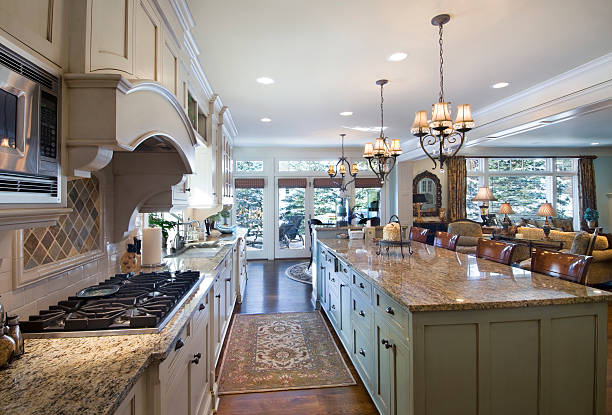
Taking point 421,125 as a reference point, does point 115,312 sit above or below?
below

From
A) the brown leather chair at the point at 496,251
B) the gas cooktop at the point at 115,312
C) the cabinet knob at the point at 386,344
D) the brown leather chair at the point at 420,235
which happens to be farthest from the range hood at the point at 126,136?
the brown leather chair at the point at 420,235

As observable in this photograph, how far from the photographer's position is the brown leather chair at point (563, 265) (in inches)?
82.4

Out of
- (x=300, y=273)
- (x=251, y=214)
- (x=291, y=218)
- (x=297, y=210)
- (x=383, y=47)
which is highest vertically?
(x=383, y=47)

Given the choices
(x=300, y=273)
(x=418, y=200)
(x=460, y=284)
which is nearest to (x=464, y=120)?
(x=460, y=284)

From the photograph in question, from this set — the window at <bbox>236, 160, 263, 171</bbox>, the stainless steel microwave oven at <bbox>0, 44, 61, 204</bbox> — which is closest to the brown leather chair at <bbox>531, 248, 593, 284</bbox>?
the stainless steel microwave oven at <bbox>0, 44, 61, 204</bbox>

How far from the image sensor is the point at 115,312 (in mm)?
1354

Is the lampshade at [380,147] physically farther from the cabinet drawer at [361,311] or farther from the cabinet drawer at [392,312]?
the cabinet drawer at [392,312]

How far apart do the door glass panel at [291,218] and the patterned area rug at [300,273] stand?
3.28 feet

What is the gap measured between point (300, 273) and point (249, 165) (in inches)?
→ 127

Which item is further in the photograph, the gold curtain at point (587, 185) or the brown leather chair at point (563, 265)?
the gold curtain at point (587, 185)

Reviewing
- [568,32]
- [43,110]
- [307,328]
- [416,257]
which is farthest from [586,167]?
[43,110]

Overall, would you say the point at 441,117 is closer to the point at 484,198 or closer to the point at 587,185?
the point at 484,198

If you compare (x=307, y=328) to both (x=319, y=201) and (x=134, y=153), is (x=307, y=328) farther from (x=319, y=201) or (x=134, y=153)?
(x=319, y=201)

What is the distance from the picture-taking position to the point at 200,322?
6.31ft
